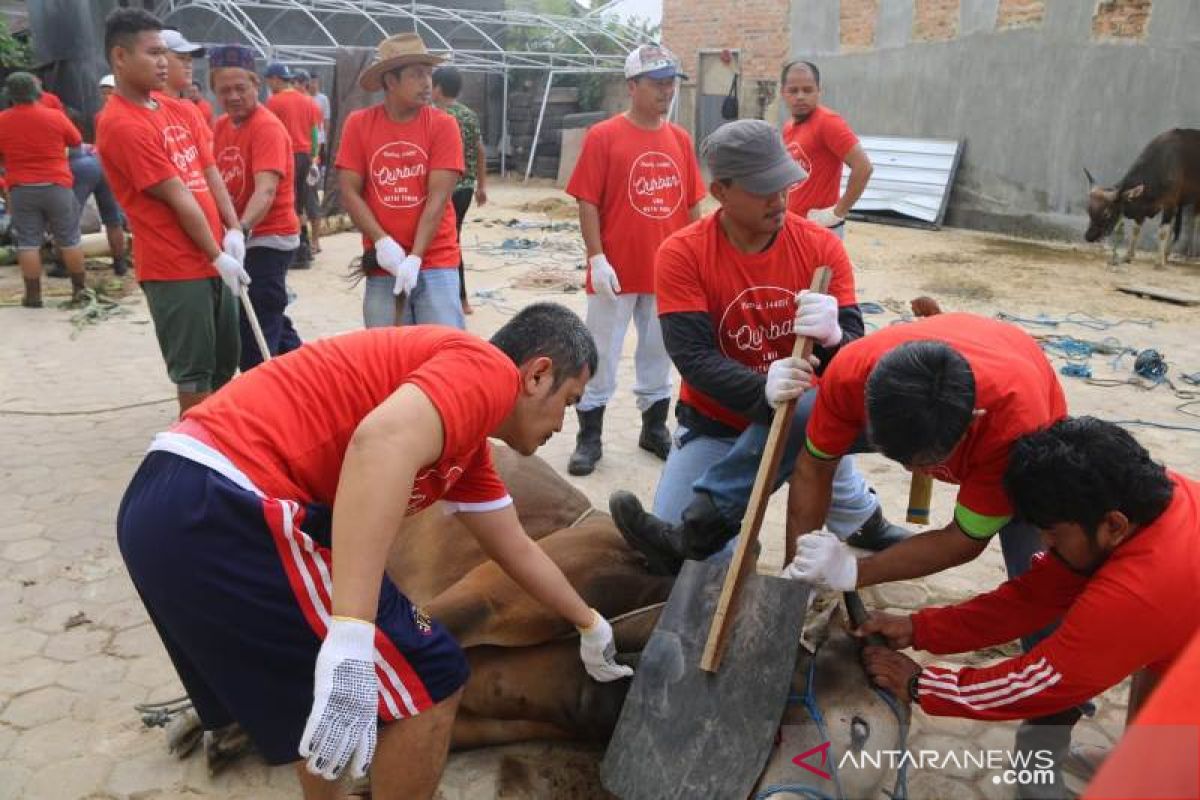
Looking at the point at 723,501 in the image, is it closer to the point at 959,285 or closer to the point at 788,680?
the point at 788,680

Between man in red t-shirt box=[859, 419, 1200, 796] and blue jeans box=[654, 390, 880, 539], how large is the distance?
0.90 m

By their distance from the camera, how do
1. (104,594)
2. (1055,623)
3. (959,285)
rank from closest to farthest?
1. (1055,623)
2. (104,594)
3. (959,285)

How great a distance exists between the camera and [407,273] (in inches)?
175

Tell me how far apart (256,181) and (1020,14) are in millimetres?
10985

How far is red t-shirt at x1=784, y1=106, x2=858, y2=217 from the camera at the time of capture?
18.1ft

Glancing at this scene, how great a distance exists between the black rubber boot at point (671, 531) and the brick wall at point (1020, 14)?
11556 mm

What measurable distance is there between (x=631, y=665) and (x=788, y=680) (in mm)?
418

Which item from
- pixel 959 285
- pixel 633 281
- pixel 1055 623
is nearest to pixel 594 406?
pixel 633 281

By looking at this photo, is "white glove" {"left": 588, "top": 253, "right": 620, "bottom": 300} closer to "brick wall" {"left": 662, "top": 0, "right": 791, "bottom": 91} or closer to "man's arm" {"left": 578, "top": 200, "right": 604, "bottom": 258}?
"man's arm" {"left": 578, "top": 200, "right": 604, "bottom": 258}

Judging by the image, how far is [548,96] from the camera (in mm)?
18891

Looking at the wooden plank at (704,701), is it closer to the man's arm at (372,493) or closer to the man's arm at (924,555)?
the man's arm at (924,555)

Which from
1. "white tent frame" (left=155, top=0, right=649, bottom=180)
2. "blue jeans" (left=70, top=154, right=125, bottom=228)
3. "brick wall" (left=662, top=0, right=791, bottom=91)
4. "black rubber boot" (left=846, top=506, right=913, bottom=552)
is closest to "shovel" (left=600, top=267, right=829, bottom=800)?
"black rubber boot" (left=846, top=506, right=913, bottom=552)

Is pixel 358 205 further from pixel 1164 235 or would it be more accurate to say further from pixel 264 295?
pixel 1164 235

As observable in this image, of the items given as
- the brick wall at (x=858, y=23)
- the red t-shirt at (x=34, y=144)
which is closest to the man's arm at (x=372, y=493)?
the red t-shirt at (x=34, y=144)
